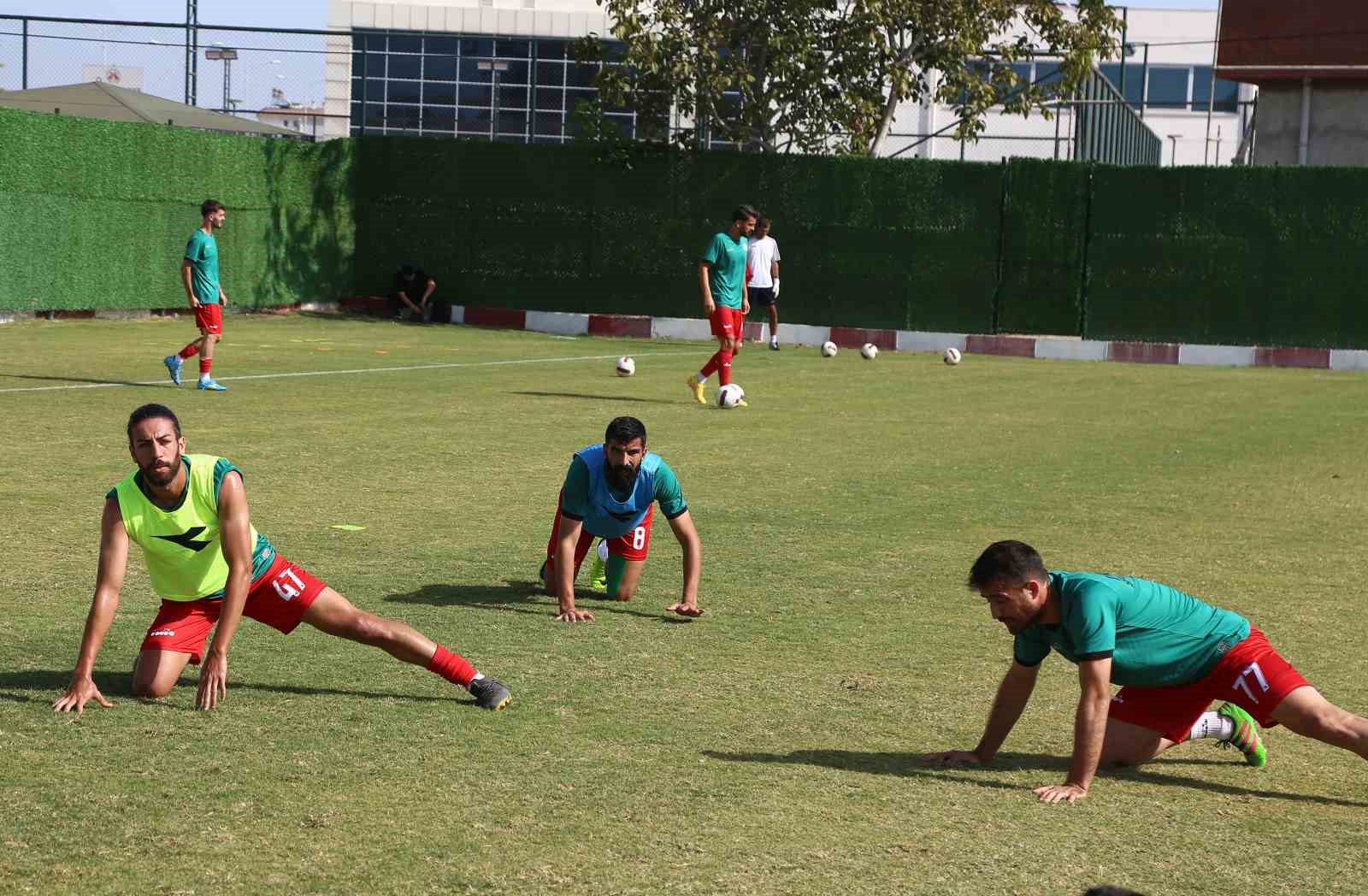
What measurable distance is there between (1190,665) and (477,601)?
3881 millimetres

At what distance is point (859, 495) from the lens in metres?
12.8

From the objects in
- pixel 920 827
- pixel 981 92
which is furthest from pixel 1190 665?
pixel 981 92

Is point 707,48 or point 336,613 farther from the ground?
point 707,48

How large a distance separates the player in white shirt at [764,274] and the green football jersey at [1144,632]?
2156 cm

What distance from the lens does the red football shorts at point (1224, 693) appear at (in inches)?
245

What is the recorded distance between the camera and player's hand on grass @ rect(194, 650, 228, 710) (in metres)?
6.62

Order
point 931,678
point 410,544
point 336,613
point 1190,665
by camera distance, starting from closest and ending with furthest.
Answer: point 1190,665 → point 336,613 → point 931,678 → point 410,544

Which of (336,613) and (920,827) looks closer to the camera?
(920,827)

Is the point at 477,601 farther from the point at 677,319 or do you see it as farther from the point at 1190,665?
the point at 677,319

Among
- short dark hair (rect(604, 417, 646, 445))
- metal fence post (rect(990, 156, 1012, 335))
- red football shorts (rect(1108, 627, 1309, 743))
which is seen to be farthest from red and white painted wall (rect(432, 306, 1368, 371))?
red football shorts (rect(1108, 627, 1309, 743))

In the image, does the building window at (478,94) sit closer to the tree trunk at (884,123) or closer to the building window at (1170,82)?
the tree trunk at (884,123)

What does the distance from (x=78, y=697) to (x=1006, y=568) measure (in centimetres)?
344

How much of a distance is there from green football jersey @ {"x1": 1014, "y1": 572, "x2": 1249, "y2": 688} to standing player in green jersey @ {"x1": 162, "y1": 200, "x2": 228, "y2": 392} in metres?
13.7

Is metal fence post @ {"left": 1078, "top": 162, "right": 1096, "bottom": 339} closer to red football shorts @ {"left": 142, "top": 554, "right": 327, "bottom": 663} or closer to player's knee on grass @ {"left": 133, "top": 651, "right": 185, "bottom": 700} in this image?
red football shorts @ {"left": 142, "top": 554, "right": 327, "bottom": 663}
